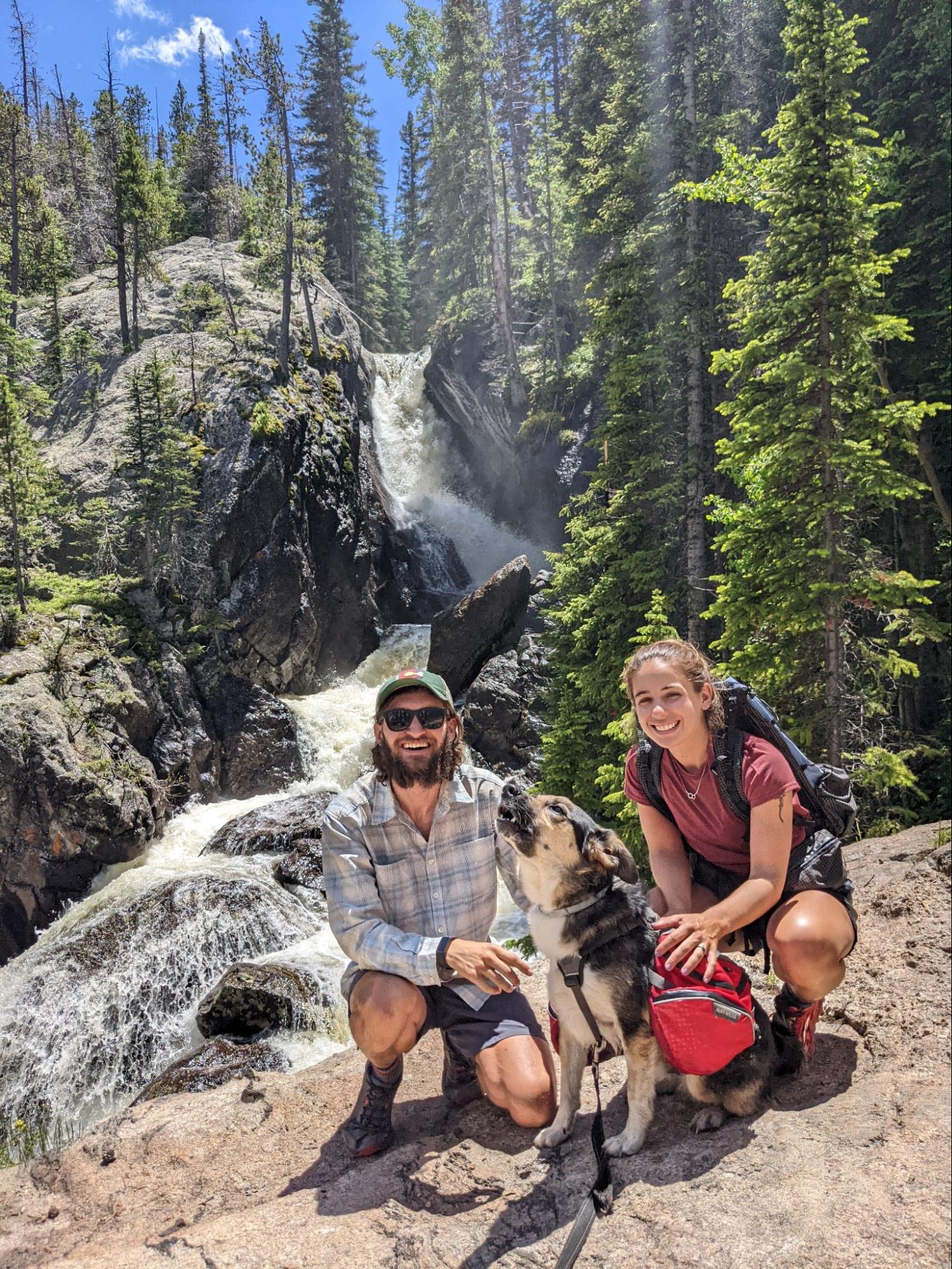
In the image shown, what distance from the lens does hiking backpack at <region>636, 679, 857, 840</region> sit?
A: 295 centimetres

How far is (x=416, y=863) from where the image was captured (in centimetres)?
355

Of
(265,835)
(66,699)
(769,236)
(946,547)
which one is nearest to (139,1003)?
(265,835)

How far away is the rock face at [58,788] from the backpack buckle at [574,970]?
1396cm

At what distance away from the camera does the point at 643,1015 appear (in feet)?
9.14

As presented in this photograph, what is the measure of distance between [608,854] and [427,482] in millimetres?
28278

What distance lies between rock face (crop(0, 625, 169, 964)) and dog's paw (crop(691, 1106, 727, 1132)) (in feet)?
46.6

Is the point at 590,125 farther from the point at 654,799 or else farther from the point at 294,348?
the point at 654,799

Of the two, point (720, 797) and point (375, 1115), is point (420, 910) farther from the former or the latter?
point (720, 797)

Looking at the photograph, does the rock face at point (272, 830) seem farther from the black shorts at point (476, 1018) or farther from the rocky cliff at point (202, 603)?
the black shorts at point (476, 1018)

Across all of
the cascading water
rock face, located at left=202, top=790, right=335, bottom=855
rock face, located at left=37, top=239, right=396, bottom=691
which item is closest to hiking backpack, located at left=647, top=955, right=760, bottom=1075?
the cascading water

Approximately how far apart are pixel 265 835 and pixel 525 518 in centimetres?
1760

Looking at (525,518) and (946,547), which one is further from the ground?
(525,518)

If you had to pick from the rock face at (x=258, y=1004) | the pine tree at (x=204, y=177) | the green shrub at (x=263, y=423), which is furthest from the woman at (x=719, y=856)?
the pine tree at (x=204, y=177)

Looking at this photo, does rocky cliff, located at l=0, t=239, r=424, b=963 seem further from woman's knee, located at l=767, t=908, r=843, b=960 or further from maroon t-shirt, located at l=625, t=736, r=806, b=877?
woman's knee, located at l=767, t=908, r=843, b=960
